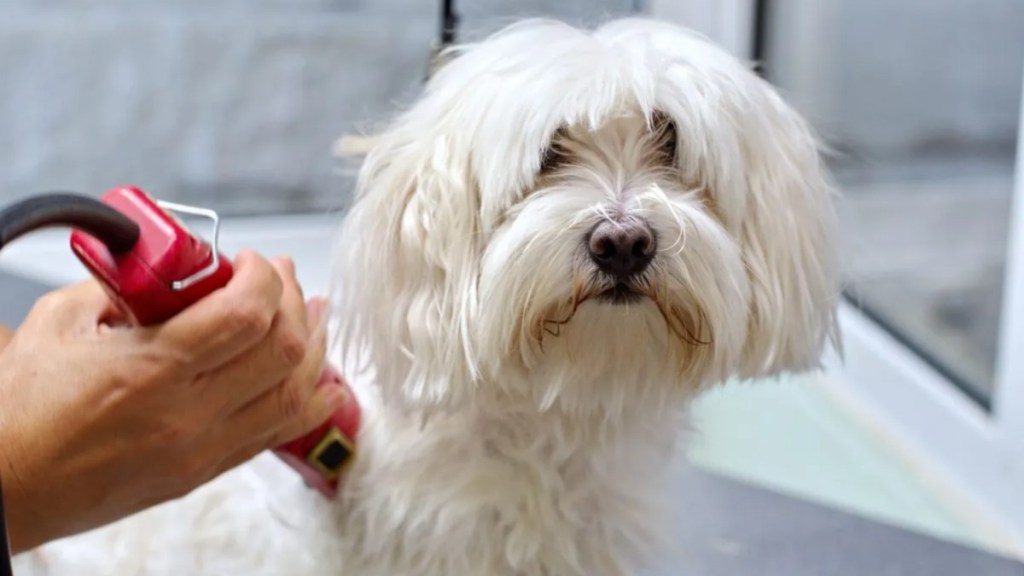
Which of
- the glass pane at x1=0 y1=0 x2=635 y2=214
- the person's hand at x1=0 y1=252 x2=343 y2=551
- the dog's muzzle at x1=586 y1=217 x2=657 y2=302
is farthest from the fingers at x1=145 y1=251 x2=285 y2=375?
the glass pane at x1=0 y1=0 x2=635 y2=214

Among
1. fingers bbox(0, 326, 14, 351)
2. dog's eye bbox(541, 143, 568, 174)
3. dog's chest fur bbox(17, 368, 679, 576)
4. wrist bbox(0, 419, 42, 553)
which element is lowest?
dog's chest fur bbox(17, 368, 679, 576)

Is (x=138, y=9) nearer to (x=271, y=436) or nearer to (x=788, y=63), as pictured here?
(x=788, y=63)

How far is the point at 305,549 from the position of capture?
0.85 meters

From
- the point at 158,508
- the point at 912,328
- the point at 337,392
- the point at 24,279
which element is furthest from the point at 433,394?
the point at 24,279

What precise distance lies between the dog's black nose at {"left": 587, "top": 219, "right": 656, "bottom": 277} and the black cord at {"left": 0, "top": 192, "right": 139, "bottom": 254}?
277 mm

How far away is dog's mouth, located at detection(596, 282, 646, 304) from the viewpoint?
71 centimetres

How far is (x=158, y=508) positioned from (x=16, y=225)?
38 cm

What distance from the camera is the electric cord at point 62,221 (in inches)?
21.8

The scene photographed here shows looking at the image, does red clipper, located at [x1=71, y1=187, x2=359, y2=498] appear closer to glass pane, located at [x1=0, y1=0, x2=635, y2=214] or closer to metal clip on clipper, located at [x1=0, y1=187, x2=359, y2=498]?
metal clip on clipper, located at [x1=0, y1=187, x2=359, y2=498]

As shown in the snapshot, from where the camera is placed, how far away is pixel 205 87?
76.4 inches

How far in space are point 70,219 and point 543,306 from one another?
11.2 inches

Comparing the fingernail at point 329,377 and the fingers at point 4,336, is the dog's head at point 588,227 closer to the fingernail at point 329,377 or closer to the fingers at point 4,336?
the fingernail at point 329,377

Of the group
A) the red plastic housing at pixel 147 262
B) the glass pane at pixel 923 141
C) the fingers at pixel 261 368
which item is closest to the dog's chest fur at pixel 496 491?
the fingers at pixel 261 368

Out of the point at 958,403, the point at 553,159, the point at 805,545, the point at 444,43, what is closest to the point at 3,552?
the point at 553,159
